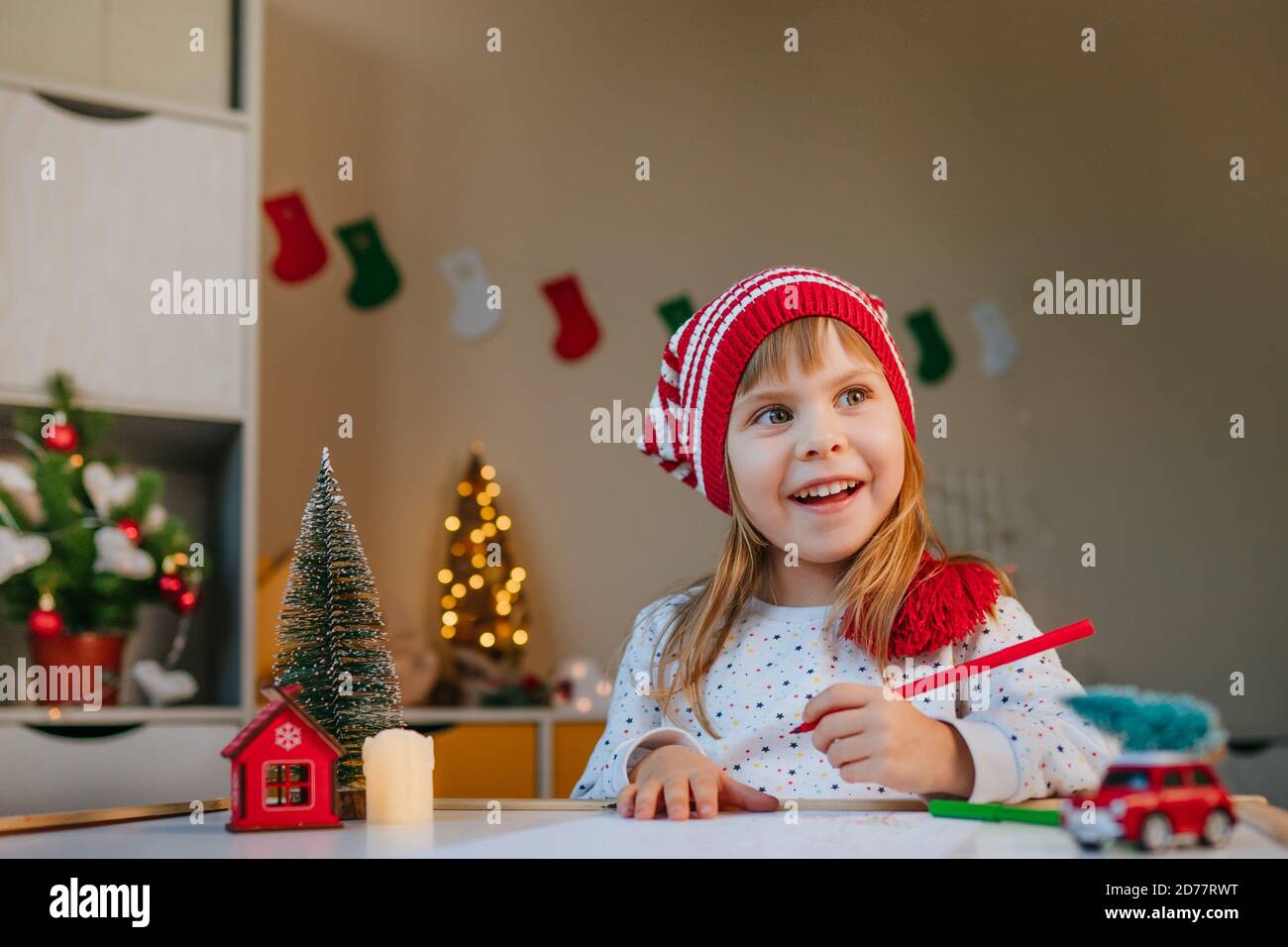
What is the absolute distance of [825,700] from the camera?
94 centimetres

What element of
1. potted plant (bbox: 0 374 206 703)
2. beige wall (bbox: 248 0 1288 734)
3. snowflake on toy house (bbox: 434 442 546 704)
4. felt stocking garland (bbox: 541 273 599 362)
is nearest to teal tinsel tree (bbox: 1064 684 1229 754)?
potted plant (bbox: 0 374 206 703)

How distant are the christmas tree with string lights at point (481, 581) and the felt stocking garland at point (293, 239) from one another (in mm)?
642

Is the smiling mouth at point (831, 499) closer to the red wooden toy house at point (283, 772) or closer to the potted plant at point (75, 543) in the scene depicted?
the red wooden toy house at point (283, 772)

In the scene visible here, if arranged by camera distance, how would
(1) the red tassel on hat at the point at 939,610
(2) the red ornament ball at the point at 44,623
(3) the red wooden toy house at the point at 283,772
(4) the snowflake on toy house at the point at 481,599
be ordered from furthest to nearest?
(4) the snowflake on toy house at the point at 481,599 < (2) the red ornament ball at the point at 44,623 < (1) the red tassel on hat at the point at 939,610 < (3) the red wooden toy house at the point at 283,772

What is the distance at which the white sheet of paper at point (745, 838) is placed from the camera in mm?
685

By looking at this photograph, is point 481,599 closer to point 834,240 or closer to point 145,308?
point 145,308

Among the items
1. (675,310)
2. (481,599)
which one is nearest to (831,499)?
(481,599)

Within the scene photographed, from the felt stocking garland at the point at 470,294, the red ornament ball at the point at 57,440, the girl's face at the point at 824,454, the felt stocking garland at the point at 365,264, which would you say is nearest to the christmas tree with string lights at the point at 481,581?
the felt stocking garland at the point at 470,294

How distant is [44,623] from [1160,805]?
220 centimetres

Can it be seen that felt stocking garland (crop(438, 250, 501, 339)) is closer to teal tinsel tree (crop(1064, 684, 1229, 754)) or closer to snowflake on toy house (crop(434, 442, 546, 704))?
snowflake on toy house (crop(434, 442, 546, 704))

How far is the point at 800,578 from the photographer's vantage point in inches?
56.5

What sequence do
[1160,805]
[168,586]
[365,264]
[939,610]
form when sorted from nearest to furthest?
[1160,805]
[939,610]
[168,586]
[365,264]

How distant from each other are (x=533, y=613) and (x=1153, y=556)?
1.63 meters
